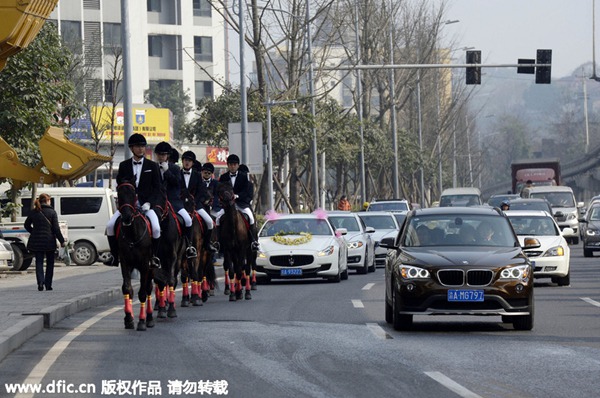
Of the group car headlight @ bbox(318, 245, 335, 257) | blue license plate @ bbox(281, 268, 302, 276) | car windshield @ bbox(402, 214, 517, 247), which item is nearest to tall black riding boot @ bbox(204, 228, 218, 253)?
car windshield @ bbox(402, 214, 517, 247)

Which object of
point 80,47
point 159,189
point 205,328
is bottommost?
point 205,328

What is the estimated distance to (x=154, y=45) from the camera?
96.4m

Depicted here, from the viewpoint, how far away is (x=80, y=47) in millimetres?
73062

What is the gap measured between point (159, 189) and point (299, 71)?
121ft

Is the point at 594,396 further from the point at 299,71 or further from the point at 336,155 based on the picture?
the point at 336,155

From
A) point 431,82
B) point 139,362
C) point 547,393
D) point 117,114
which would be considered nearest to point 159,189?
point 139,362

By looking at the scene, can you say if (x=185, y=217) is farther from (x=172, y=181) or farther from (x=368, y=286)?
(x=368, y=286)

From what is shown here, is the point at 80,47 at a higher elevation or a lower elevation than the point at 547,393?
higher

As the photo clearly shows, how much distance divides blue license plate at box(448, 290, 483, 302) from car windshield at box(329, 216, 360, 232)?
18.9 m

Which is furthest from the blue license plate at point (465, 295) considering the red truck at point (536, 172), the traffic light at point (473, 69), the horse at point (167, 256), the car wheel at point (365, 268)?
the red truck at point (536, 172)

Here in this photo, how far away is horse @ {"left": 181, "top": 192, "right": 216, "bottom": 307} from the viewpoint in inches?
840

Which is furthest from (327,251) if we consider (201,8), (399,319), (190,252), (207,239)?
(201,8)

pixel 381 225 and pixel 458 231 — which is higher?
pixel 458 231

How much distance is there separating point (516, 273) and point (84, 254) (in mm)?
26867
